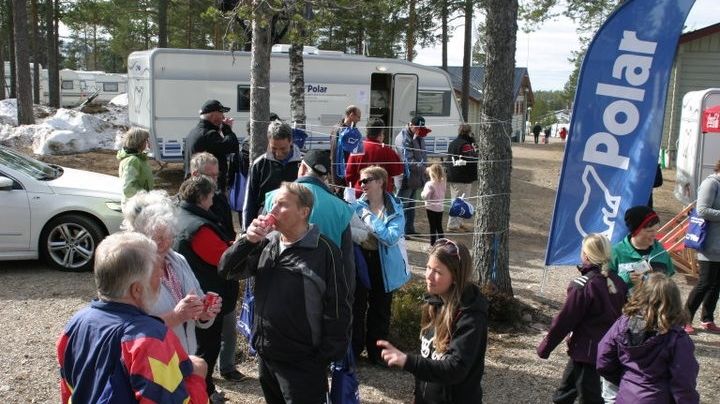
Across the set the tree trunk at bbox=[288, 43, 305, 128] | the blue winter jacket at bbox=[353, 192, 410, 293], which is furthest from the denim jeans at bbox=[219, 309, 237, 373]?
the tree trunk at bbox=[288, 43, 305, 128]

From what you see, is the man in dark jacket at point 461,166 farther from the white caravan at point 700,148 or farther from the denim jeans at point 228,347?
the denim jeans at point 228,347

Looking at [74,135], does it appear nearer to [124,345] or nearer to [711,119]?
[711,119]

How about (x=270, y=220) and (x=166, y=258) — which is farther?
(x=166, y=258)

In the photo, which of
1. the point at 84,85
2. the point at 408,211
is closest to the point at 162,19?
the point at 408,211

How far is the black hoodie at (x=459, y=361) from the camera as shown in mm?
2791

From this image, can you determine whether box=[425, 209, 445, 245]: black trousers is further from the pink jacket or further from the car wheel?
the car wheel

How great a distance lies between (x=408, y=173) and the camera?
947cm

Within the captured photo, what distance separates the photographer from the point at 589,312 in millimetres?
3756

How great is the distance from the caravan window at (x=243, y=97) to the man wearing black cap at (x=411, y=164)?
5087mm

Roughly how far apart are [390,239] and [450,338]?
1829 mm

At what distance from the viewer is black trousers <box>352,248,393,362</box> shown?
485 cm

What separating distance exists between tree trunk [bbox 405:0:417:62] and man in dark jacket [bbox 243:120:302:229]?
17224 millimetres


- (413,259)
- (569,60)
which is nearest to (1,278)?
(413,259)

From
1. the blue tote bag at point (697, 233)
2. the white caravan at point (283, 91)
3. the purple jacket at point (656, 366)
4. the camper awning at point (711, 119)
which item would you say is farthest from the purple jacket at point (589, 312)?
the white caravan at point (283, 91)
